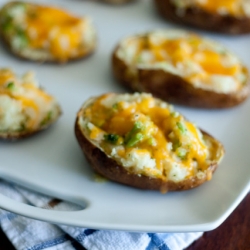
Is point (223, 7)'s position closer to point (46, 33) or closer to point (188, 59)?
point (188, 59)

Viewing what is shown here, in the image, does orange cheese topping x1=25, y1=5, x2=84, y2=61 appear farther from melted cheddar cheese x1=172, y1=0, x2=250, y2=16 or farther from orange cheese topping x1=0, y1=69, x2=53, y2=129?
melted cheddar cheese x1=172, y1=0, x2=250, y2=16

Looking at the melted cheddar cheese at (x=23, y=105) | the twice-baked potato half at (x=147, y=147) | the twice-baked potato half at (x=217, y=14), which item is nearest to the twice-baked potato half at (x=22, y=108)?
the melted cheddar cheese at (x=23, y=105)

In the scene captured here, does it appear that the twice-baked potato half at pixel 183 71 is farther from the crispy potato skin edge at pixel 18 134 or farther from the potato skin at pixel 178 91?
the crispy potato skin edge at pixel 18 134

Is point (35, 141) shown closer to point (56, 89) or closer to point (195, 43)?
point (56, 89)

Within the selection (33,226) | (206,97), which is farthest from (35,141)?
(206,97)

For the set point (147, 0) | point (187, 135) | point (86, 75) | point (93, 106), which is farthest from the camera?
point (147, 0)

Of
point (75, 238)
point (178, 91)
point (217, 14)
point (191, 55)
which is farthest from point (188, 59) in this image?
point (75, 238)

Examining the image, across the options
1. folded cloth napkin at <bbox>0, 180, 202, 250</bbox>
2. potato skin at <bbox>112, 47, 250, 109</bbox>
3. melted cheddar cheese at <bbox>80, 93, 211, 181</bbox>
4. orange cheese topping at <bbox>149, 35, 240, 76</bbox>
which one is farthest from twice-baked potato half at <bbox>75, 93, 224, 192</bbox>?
orange cheese topping at <bbox>149, 35, 240, 76</bbox>
